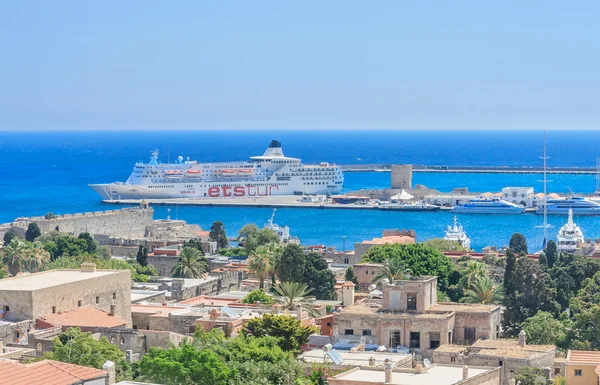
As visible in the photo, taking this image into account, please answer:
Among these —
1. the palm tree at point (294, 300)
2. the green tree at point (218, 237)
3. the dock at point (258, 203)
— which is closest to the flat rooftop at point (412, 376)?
the palm tree at point (294, 300)

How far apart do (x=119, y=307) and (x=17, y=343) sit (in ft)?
16.9

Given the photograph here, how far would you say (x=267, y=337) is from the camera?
1150 inches

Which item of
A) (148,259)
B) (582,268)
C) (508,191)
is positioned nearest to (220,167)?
(508,191)

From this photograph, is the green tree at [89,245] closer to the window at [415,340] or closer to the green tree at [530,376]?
the window at [415,340]

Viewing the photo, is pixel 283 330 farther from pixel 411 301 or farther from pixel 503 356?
pixel 503 356

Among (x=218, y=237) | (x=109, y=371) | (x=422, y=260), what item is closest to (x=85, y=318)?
(x=109, y=371)

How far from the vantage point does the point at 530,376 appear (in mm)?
26344

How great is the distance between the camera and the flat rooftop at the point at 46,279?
33.5 meters

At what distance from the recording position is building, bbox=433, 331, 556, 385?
27.5 metres

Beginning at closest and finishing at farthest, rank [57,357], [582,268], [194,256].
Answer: [57,357]
[582,268]
[194,256]

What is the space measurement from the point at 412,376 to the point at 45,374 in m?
8.54

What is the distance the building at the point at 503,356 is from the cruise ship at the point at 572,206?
358 feet

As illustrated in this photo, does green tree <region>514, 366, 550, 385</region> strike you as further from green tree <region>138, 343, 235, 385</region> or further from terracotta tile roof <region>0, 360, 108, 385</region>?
terracotta tile roof <region>0, 360, 108, 385</region>

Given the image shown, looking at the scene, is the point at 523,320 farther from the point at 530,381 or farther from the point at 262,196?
the point at 262,196
